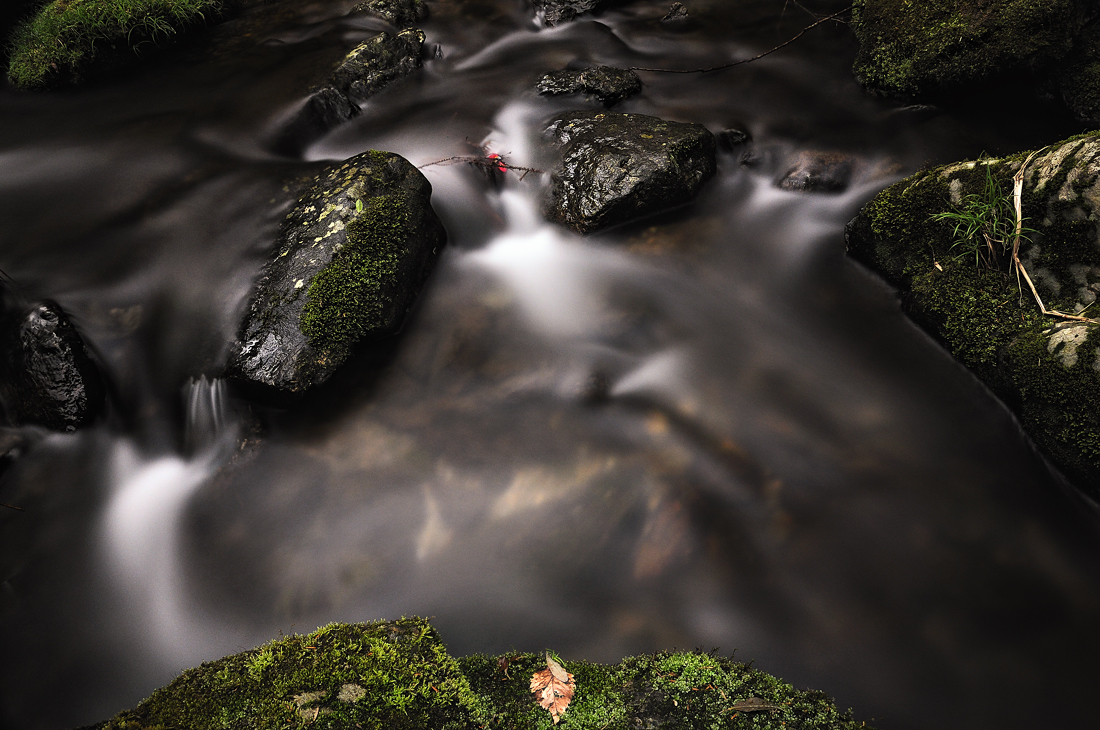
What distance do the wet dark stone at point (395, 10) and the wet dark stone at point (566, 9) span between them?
6.35 feet

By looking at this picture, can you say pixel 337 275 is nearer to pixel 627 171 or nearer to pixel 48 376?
pixel 48 376

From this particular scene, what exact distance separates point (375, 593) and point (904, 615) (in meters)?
3.27

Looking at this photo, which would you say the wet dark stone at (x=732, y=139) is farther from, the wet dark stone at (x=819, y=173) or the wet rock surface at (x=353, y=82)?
the wet rock surface at (x=353, y=82)

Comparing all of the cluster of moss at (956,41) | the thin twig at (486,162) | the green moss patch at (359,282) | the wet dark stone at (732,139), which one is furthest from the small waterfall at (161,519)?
the cluster of moss at (956,41)

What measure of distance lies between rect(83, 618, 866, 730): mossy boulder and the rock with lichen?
2.93 meters

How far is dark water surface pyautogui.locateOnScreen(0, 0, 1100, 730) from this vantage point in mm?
3375

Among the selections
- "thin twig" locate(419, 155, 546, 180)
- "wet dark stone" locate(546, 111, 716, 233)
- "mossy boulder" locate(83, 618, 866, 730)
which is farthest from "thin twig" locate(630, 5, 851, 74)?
"mossy boulder" locate(83, 618, 866, 730)

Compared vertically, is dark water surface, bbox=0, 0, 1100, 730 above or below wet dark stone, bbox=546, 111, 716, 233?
below

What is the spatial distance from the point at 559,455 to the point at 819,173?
13.2 ft

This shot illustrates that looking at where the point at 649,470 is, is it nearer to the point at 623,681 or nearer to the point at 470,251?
the point at 623,681

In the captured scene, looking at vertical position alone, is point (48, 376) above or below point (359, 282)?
below

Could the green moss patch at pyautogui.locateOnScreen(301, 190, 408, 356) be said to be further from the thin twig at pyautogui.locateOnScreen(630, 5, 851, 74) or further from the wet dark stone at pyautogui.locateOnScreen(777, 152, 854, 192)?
the thin twig at pyautogui.locateOnScreen(630, 5, 851, 74)

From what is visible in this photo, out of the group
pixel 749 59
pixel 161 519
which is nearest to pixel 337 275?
pixel 161 519

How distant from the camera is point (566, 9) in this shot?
26.1 ft
